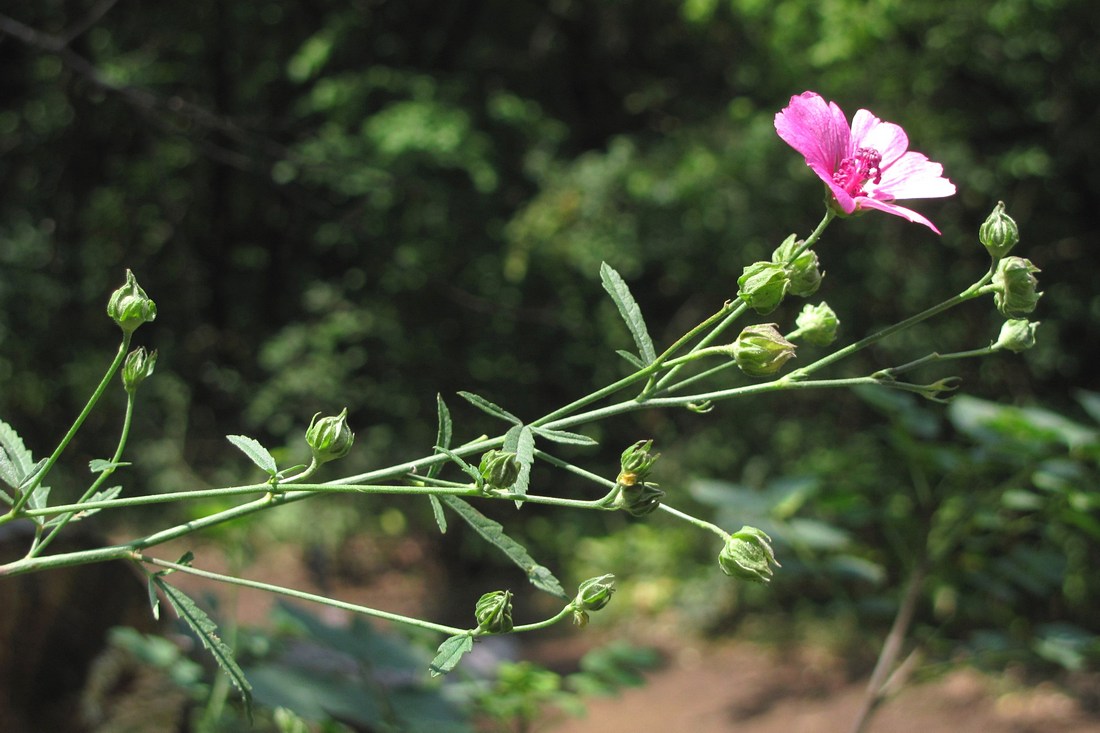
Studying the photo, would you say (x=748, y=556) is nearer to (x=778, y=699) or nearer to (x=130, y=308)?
(x=130, y=308)

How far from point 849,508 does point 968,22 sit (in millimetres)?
3048

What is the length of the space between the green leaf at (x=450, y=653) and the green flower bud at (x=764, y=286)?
308mm

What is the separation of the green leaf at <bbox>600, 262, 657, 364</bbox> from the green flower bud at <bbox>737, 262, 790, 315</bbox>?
0.25 ft

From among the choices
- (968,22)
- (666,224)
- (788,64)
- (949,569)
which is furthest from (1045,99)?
(949,569)

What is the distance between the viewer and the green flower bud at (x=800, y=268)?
30.3 inches

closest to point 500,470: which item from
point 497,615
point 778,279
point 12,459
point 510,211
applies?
point 497,615

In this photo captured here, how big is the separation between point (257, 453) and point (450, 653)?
0.20 meters

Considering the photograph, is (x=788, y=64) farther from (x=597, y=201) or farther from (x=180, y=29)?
(x=180, y=29)

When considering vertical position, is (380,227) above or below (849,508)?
below

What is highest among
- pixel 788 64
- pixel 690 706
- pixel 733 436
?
pixel 788 64

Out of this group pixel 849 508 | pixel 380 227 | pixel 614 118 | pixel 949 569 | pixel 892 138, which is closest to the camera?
pixel 892 138

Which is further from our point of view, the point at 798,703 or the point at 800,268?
the point at 798,703

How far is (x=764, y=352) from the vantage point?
2.52 ft

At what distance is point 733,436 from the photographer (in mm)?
5074
